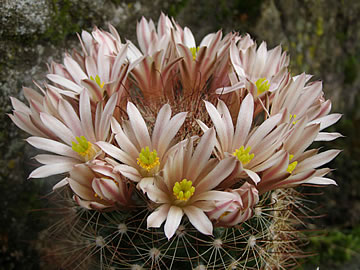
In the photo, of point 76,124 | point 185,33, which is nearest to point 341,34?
point 185,33

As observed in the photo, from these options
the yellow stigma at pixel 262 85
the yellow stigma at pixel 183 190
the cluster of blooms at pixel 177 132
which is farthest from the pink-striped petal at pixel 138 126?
the yellow stigma at pixel 262 85

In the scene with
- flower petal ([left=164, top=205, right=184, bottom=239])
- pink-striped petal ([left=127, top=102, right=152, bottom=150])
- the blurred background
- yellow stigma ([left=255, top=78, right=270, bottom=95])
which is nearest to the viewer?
flower petal ([left=164, top=205, right=184, bottom=239])

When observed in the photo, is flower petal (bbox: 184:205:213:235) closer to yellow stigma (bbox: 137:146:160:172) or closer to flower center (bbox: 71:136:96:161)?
yellow stigma (bbox: 137:146:160:172)

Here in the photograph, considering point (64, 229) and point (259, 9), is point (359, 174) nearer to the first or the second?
point (259, 9)

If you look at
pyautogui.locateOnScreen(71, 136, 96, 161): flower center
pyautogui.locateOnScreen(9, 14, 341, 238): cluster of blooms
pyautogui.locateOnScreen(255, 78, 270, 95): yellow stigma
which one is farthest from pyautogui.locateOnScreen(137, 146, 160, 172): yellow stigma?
pyautogui.locateOnScreen(255, 78, 270, 95): yellow stigma

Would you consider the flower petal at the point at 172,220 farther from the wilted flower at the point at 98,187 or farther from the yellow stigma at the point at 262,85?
the yellow stigma at the point at 262,85

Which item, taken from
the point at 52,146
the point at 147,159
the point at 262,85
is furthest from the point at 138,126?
the point at 262,85

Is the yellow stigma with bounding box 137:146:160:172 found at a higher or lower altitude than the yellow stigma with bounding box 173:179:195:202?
higher
